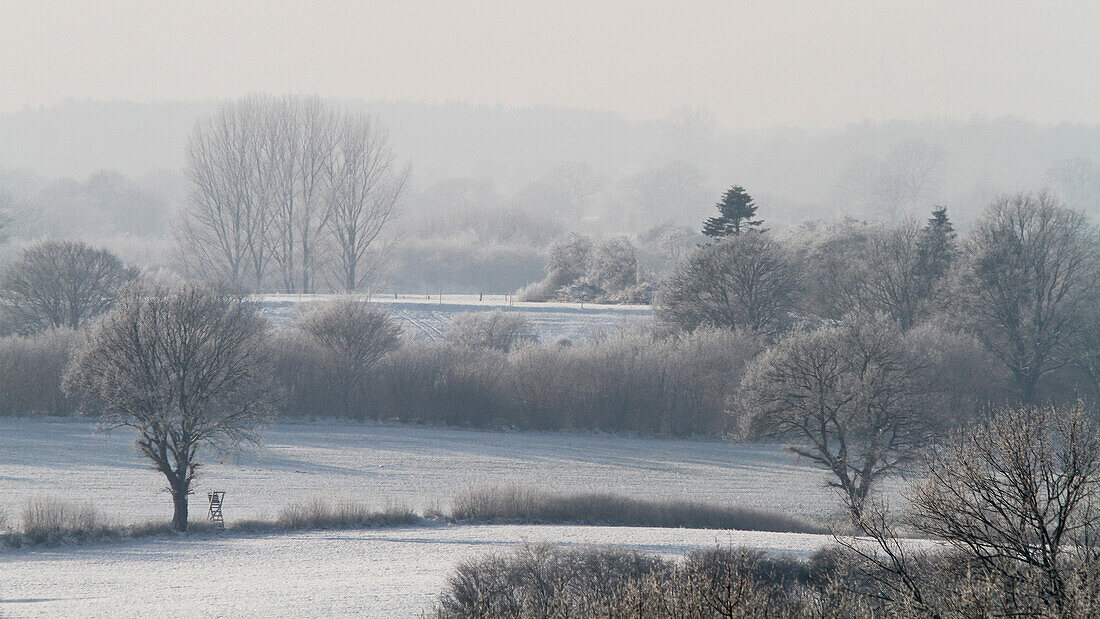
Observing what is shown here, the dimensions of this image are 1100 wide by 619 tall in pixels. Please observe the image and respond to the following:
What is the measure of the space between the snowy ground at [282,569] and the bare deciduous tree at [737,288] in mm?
27506

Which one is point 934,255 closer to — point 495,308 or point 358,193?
point 495,308

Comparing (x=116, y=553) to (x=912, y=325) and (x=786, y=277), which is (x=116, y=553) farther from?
(x=912, y=325)

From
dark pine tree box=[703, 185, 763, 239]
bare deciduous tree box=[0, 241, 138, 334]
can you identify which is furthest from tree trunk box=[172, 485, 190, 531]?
dark pine tree box=[703, 185, 763, 239]

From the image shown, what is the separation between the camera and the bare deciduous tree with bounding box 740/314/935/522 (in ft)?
100

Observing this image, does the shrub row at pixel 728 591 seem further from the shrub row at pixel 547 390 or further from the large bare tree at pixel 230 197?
the large bare tree at pixel 230 197

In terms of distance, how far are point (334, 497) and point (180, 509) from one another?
16.3 ft

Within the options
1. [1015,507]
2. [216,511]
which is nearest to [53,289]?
[216,511]

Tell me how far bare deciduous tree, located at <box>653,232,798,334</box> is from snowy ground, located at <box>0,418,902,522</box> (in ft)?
33.0

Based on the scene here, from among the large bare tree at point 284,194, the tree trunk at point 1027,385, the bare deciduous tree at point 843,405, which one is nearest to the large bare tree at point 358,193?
→ the large bare tree at point 284,194

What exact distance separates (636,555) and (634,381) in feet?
87.1

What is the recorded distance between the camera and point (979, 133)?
184 m

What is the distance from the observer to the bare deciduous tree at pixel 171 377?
27.3 metres

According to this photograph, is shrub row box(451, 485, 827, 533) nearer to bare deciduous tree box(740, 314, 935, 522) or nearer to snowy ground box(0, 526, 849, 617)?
snowy ground box(0, 526, 849, 617)

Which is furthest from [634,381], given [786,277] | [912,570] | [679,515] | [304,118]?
[304,118]
